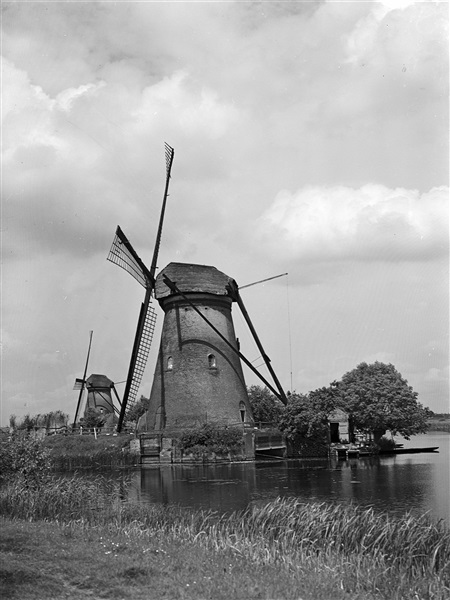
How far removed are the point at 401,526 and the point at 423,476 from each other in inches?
616

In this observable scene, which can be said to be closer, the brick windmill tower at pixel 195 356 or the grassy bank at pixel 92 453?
the grassy bank at pixel 92 453

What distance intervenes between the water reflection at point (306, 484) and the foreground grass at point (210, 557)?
5.20m

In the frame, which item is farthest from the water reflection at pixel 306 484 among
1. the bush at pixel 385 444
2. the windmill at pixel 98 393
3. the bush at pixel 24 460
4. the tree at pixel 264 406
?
the windmill at pixel 98 393

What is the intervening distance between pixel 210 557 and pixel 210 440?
24479mm

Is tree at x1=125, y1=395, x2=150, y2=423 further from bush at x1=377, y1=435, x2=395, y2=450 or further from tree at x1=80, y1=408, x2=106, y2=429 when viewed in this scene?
bush at x1=377, y1=435, x2=395, y2=450

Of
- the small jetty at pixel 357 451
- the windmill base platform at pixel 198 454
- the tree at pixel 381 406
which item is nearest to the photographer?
the windmill base platform at pixel 198 454

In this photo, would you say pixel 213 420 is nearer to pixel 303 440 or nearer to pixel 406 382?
pixel 303 440

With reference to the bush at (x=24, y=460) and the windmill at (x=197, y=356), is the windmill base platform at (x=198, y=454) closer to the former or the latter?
the windmill at (x=197, y=356)

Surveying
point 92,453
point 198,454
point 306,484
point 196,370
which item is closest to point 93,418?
point 92,453

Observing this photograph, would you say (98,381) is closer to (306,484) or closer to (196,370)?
(196,370)

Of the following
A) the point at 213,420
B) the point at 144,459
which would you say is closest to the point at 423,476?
the point at 213,420

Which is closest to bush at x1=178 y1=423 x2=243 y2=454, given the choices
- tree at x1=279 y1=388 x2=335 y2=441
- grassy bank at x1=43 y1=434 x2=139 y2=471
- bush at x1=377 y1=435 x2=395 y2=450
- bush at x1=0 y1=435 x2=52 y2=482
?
grassy bank at x1=43 y1=434 x2=139 y2=471

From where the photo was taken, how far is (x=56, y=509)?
1266cm

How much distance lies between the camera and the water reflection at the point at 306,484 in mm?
17922
